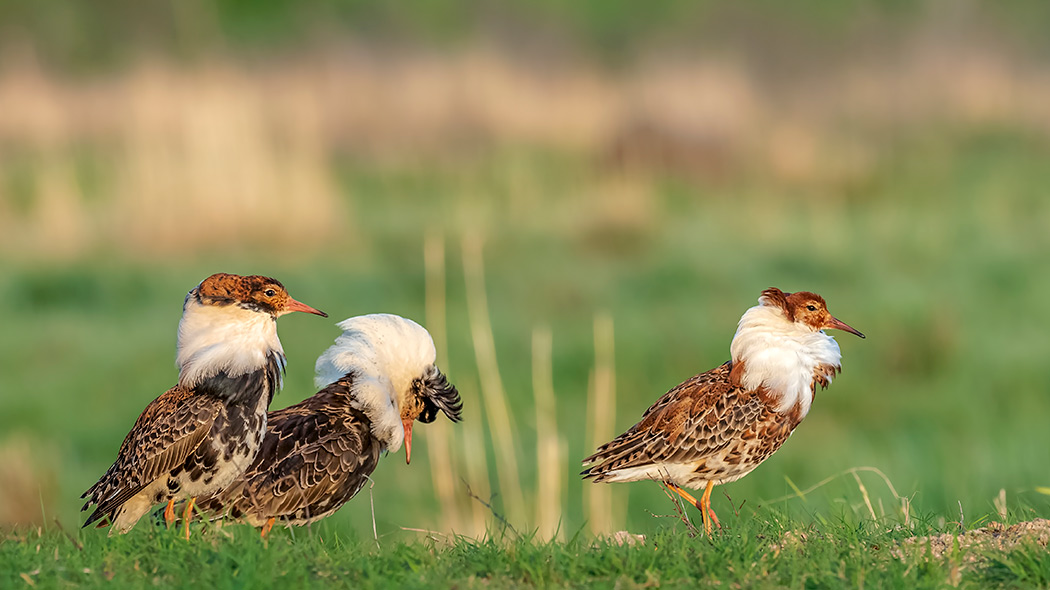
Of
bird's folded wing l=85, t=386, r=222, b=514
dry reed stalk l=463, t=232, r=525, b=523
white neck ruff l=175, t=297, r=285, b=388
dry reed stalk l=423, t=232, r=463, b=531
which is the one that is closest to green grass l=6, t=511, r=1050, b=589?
bird's folded wing l=85, t=386, r=222, b=514

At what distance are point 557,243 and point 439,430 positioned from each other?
31.3 feet

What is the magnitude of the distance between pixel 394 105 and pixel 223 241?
1064 cm

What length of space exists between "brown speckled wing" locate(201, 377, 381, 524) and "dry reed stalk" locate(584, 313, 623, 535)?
226 cm

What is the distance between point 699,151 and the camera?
2356 centimetres

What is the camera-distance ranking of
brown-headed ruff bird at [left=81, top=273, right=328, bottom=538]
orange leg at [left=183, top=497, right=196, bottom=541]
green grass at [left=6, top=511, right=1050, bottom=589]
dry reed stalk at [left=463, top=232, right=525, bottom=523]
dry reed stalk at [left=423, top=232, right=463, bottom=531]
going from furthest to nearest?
1. dry reed stalk at [left=463, top=232, right=525, bottom=523]
2. dry reed stalk at [left=423, top=232, right=463, bottom=531]
3. orange leg at [left=183, top=497, right=196, bottom=541]
4. brown-headed ruff bird at [left=81, top=273, right=328, bottom=538]
5. green grass at [left=6, top=511, right=1050, bottom=589]

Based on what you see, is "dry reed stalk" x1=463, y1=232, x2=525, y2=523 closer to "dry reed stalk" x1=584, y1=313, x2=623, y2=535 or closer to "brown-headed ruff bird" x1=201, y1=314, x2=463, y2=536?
"dry reed stalk" x1=584, y1=313, x2=623, y2=535

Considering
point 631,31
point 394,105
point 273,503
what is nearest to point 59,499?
point 273,503

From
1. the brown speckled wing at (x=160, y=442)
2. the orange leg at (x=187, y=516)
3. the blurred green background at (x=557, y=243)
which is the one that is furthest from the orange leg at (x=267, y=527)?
the blurred green background at (x=557, y=243)

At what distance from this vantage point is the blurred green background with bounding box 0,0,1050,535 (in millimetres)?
12414

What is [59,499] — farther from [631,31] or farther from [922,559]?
[631,31]

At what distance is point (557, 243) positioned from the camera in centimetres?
1897

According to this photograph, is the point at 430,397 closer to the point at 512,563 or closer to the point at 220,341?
the point at 512,563

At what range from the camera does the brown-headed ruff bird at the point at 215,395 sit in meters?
5.60

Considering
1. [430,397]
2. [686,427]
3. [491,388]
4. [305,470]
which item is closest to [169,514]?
[305,470]
